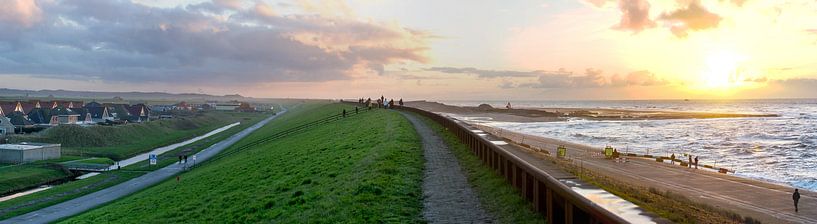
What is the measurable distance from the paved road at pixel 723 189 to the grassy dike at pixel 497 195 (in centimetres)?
1398

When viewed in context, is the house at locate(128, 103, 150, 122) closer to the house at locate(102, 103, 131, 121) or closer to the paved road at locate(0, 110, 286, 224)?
the house at locate(102, 103, 131, 121)

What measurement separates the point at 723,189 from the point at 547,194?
27311mm

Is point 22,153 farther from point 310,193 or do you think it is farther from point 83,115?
point 83,115

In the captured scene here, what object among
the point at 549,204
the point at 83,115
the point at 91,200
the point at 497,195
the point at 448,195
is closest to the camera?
the point at 549,204

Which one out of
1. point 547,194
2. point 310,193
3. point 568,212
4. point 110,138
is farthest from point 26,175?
point 568,212

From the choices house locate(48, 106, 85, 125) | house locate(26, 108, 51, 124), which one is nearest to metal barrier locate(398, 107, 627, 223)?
house locate(26, 108, 51, 124)

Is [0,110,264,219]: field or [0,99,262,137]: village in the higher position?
[0,99,262,137]: village

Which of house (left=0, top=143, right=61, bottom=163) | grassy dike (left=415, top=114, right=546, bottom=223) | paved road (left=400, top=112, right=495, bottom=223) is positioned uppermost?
grassy dike (left=415, top=114, right=546, bottom=223)

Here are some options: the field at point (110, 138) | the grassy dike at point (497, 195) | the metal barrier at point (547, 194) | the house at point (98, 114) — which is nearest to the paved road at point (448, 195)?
the grassy dike at point (497, 195)

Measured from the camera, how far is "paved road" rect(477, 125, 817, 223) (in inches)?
977

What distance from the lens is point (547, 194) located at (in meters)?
9.54

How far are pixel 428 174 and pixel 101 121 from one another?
11057 cm

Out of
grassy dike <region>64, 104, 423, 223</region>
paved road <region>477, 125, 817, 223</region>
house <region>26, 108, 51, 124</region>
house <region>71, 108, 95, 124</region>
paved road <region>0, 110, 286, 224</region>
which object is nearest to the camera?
grassy dike <region>64, 104, 423, 223</region>

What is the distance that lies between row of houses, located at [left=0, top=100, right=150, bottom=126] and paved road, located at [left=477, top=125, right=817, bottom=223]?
93.5 metres
